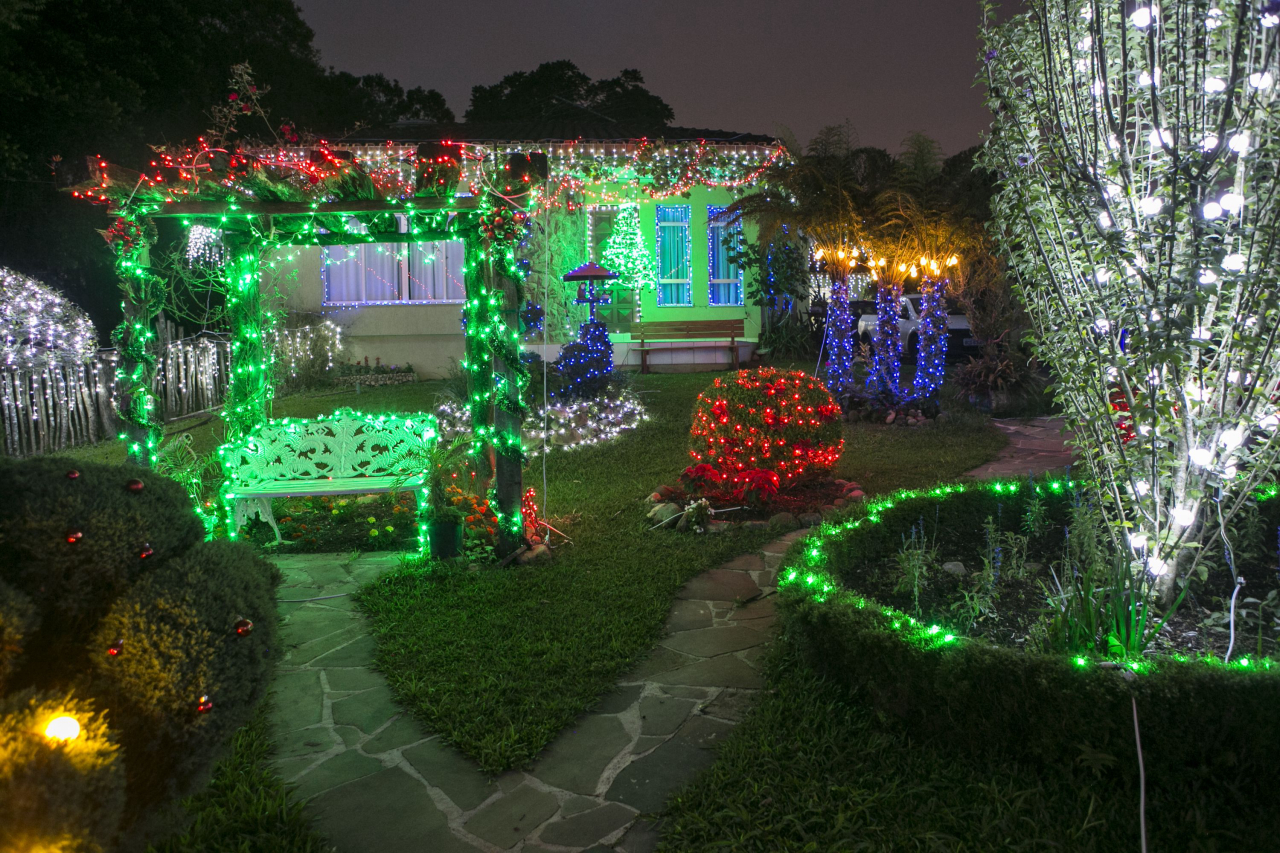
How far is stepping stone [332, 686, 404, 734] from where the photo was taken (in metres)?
3.72

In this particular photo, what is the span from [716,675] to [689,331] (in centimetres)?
1344

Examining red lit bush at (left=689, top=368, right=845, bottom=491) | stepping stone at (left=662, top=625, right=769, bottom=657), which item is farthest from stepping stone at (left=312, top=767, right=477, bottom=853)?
red lit bush at (left=689, top=368, right=845, bottom=491)

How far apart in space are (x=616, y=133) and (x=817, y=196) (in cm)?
865

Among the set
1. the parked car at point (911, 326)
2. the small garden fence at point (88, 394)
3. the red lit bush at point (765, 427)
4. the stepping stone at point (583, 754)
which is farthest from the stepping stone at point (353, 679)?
the parked car at point (911, 326)

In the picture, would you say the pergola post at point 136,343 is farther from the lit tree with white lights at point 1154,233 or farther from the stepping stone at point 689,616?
the lit tree with white lights at point 1154,233

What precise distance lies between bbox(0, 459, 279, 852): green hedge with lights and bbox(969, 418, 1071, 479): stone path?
6907 millimetres

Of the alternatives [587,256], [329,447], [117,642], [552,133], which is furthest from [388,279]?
[117,642]

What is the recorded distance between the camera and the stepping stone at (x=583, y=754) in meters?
3.24

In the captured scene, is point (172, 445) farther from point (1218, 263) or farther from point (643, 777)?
point (1218, 263)

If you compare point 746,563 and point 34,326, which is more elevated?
point 34,326

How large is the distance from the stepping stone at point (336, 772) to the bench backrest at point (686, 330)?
548 inches

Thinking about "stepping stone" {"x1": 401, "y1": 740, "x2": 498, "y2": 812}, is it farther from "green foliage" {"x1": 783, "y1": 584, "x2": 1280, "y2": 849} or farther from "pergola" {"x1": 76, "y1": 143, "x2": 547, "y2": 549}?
"pergola" {"x1": 76, "y1": 143, "x2": 547, "y2": 549}

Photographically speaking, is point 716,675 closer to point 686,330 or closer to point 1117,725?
point 1117,725

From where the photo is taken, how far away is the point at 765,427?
22.8ft
